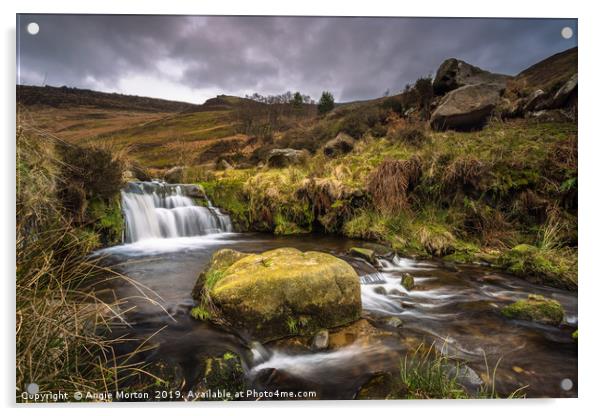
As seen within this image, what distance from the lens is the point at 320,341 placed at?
207cm

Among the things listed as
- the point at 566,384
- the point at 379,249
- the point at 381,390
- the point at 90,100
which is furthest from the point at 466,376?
the point at 90,100

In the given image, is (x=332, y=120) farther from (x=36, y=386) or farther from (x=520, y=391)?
(x=36, y=386)

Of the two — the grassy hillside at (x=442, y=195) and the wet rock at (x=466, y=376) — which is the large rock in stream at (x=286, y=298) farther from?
the grassy hillside at (x=442, y=195)

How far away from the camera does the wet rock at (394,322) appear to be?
2.36 meters

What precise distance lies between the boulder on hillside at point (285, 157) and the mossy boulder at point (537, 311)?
10.1 feet

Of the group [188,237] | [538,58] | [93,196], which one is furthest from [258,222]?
[538,58]

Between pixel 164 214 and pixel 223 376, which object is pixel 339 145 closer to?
pixel 164 214

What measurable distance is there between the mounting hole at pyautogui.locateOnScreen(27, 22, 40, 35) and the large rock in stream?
2.44 meters

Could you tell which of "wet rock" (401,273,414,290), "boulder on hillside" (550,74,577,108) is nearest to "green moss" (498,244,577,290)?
"wet rock" (401,273,414,290)

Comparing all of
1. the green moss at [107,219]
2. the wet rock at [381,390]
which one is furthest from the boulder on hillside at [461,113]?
the green moss at [107,219]

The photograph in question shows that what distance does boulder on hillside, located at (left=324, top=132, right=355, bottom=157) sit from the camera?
428cm

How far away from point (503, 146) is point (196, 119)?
13.3 feet

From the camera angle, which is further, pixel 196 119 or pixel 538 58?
pixel 196 119

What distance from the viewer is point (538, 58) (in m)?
2.56
